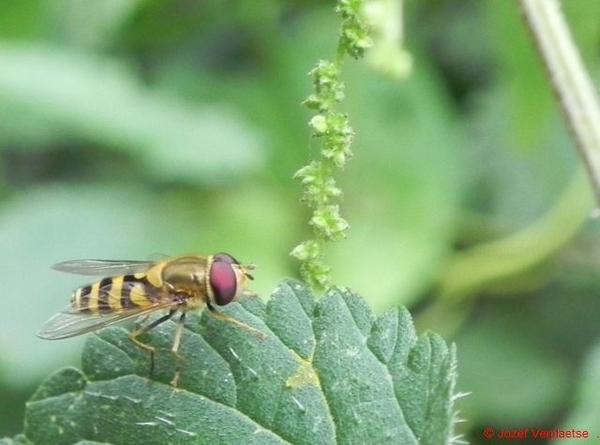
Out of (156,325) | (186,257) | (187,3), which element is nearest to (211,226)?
(187,3)

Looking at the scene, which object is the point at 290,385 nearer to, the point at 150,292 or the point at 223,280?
the point at 223,280

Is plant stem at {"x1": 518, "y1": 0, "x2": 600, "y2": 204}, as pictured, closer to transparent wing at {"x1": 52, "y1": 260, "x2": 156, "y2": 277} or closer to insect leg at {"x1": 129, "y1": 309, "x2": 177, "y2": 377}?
insect leg at {"x1": 129, "y1": 309, "x2": 177, "y2": 377}

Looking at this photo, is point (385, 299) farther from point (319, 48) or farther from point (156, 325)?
point (156, 325)

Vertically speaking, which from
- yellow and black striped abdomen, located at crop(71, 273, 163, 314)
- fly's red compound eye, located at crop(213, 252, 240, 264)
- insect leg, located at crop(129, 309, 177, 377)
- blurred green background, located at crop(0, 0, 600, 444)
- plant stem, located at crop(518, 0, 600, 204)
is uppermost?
blurred green background, located at crop(0, 0, 600, 444)

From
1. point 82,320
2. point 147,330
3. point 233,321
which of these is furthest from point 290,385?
point 82,320

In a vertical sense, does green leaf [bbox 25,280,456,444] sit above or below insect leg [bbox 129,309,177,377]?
below

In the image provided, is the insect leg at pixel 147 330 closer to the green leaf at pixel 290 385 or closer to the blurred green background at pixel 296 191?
the green leaf at pixel 290 385

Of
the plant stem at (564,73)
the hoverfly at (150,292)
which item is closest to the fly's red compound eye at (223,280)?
the hoverfly at (150,292)

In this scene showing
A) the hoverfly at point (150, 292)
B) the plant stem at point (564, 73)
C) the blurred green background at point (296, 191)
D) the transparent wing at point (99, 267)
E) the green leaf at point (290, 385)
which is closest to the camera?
the green leaf at point (290, 385)

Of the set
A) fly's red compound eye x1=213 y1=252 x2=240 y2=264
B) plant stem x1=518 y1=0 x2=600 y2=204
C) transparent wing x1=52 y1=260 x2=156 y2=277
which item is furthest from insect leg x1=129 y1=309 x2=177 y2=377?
plant stem x1=518 y1=0 x2=600 y2=204
